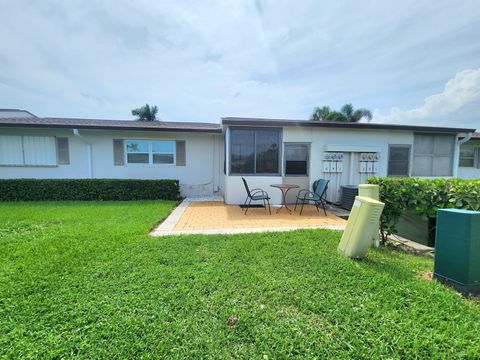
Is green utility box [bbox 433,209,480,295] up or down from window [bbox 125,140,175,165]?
down

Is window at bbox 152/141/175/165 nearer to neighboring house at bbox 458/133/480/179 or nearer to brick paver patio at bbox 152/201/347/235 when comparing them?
brick paver patio at bbox 152/201/347/235

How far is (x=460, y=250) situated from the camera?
8.51 ft

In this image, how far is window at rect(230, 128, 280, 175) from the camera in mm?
7492

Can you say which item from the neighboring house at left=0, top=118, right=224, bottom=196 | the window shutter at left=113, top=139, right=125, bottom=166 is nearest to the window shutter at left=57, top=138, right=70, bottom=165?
the neighboring house at left=0, top=118, right=224, bottom=196

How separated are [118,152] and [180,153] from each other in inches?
106

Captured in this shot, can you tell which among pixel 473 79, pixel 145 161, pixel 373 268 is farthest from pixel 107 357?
pixel 473 79

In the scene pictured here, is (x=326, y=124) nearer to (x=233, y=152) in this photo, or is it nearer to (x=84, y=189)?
(x=233, y=152)

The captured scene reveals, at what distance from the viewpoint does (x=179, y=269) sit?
9.80ft

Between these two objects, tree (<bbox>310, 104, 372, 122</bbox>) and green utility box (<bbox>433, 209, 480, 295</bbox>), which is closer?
green utility box (<bbox>433, 209, 480, 295</bbox>)

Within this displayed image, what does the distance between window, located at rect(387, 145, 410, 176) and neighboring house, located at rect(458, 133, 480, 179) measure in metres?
5.19

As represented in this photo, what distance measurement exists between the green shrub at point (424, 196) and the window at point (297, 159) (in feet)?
12.5

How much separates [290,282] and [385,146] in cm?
823

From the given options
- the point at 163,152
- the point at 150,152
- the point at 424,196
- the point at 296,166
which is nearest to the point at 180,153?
A: the point at 163,152

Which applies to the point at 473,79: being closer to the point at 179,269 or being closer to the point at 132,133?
the point at 179,269
